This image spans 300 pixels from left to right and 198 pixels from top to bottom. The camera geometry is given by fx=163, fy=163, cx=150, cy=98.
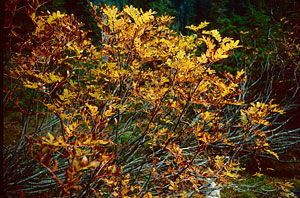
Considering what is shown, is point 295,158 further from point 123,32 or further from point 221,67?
point 123,32

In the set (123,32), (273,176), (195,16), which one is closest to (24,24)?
(123,32)

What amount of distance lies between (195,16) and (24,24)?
24312 millimetres

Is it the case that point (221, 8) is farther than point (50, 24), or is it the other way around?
point (221, 8)

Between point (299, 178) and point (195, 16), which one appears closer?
point (299, 178)

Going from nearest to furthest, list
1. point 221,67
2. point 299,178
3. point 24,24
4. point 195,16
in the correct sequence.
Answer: point 299,178 < point 24,24 < point 221,67 < point 195,16

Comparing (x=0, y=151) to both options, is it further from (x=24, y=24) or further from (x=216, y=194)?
(x=24, y=24)

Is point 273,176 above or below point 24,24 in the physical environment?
below

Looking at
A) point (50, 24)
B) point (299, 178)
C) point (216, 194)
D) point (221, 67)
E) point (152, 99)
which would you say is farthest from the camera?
point (221, 67)

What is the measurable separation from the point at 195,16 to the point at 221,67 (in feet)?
72.3

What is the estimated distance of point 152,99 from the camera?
4.87 ft

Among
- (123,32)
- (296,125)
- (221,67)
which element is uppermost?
(221,67)

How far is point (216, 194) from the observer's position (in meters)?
2.79

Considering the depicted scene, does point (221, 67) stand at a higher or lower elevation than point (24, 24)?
lower

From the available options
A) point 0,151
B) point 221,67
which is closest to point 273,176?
point 221,67
